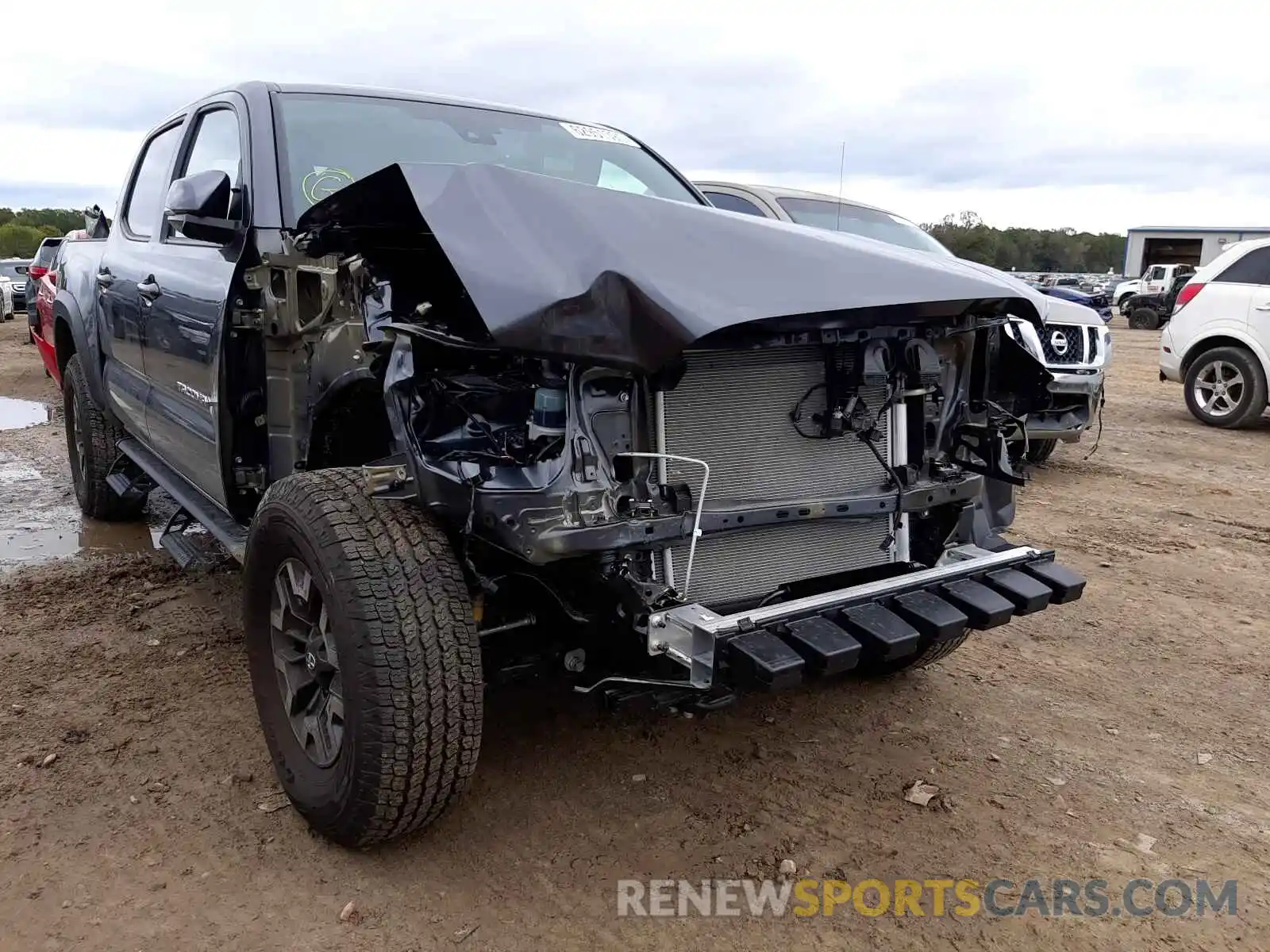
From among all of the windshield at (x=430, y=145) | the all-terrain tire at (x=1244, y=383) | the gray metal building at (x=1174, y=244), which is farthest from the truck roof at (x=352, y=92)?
the gray metal building at (x=1174, y=244)

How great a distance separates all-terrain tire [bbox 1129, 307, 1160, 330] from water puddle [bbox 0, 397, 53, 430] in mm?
25397

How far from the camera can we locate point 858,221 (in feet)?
25.1

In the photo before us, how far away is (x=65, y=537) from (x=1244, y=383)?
951 cm

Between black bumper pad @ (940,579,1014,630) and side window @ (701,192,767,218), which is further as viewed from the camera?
side window @ (701,192,767,218)

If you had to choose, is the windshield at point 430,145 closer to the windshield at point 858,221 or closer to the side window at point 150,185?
the side window at point 150,185

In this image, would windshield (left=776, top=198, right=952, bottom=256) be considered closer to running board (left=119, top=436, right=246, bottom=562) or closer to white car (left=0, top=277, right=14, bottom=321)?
running board (left=119, top=436, right=246, bottom=562)

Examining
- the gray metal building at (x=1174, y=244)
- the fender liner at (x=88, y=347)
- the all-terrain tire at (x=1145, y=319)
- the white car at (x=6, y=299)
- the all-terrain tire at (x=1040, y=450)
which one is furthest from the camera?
the gray metal building at (x=1174, y=244)

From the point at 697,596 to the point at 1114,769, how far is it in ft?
5.02

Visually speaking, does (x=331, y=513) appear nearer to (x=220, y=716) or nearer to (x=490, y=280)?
(x=490, y=280)

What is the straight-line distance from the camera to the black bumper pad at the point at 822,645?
2.11m

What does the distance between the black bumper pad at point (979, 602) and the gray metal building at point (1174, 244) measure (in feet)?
139

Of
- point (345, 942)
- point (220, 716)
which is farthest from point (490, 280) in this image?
point (220, 716)

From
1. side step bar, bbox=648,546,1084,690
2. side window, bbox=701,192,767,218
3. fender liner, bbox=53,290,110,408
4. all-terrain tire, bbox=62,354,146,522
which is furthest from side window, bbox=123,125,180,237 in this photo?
side window, bbox=701,192,767,218

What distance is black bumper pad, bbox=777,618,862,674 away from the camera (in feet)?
6.91
